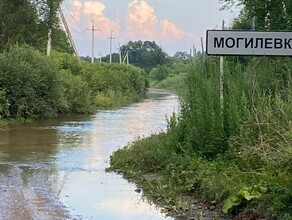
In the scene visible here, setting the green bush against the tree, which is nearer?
the green bush

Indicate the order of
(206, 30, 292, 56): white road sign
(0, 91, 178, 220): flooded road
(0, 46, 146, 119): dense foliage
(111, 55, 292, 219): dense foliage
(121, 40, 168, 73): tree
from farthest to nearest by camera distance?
(121, 40, 168, 73): tree, (0, 46, 146, 119): dense foliage, (206, 30, 292, 56): white road sign, (0, 91, 178, 220): flooded road, (111, 55, 292, 219): dense foliage

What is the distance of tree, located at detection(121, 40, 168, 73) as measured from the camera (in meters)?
128

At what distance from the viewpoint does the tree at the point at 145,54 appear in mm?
128012

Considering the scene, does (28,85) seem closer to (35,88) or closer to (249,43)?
(35,88)

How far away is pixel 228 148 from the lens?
10.1m

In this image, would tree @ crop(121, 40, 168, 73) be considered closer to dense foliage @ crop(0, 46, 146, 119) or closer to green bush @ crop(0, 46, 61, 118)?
dense foliage @ crop(0, 46, 146, 119)

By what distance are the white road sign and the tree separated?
115 meters

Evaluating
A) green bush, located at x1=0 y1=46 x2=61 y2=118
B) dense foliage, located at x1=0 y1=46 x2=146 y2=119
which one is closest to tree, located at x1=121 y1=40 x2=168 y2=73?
dense foliage, located at x1=0 y1=46 x2=146 y2=119

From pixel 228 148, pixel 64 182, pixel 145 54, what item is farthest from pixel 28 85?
pixel 145 54

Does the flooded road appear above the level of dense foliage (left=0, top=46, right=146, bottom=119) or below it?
below

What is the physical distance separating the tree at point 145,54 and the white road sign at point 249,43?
377 feet

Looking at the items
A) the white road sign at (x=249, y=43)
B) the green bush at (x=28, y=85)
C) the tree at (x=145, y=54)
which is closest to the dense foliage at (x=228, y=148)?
the white road sign at (x=249, y=43)

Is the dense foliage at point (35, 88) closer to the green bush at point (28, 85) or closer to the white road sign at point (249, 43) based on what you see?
the green bush at point (28, 85)

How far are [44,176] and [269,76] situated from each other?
4.77 meters
